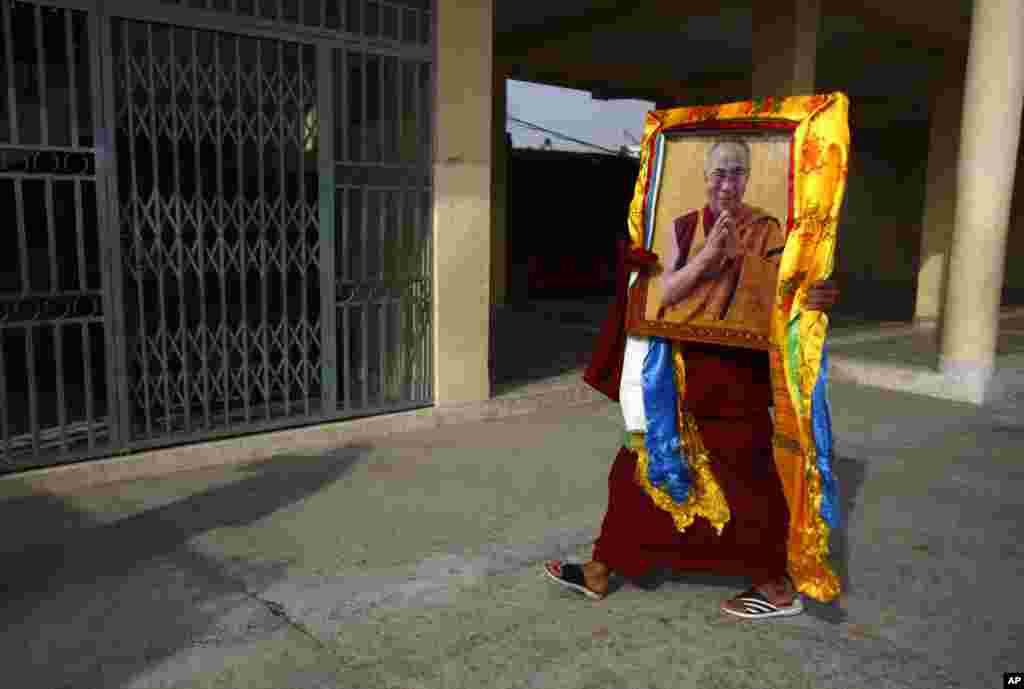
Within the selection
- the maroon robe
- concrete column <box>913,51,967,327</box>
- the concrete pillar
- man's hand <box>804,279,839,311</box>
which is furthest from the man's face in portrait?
concrete column <box>913,51,967,327</box>

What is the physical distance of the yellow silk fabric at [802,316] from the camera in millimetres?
2449

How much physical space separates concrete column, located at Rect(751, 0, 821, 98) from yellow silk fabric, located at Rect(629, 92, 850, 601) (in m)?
6.09

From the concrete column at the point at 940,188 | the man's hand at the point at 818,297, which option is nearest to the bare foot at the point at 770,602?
the man's hand at the point at 818,297

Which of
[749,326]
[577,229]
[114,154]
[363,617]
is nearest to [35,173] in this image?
[114,154]

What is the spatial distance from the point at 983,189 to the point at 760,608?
506 cm

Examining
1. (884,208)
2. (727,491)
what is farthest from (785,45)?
(884,208)

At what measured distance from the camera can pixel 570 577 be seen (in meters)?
2.97

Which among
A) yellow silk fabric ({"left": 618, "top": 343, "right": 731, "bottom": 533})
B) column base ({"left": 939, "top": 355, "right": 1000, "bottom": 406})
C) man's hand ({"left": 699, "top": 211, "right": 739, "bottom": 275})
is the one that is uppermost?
man's hand ({"left": 699, "top": 211, "right": 739, "bottom": 275})

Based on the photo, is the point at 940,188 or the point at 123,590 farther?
the point at 940,188

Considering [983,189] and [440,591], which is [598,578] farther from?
[983,189]

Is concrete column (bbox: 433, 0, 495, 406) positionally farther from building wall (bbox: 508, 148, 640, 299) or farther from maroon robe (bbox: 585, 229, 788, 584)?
building wall (bbox: 508, 148, 640, 299)

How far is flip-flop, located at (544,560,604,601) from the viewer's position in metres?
2.93

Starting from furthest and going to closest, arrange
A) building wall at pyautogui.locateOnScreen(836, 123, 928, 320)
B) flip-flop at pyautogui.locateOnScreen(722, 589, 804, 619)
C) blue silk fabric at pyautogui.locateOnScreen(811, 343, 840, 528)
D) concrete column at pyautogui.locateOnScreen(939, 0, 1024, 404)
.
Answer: building wall at pyautogui.locateOnScreen(836, 123, 928, 320) → concrete column at pyautogui.locateOnScreen(939, 0, 1024, 404) → flip-flop at pyautogui.locateOnScreen(722, 589, 804, 619) → blue silk fabric at pyautogui.locateOnScreen(811, 343, 840, 528)

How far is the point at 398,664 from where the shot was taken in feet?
8.09
